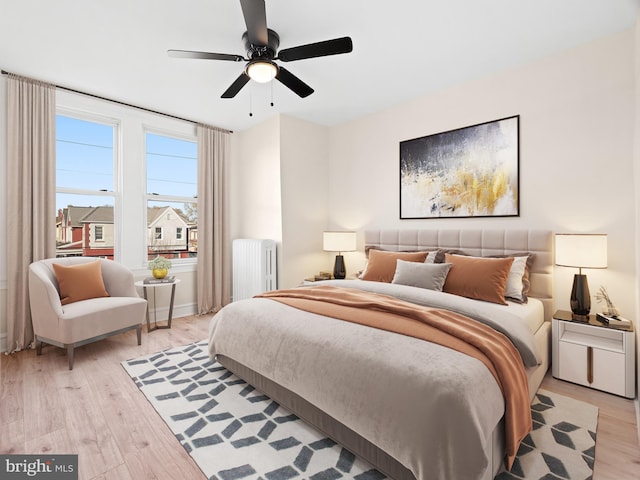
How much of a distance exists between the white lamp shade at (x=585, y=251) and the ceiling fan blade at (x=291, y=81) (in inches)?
93.7

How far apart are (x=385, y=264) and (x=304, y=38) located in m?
2.18

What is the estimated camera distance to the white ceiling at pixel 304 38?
2188mm

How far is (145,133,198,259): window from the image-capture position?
420 centimetres

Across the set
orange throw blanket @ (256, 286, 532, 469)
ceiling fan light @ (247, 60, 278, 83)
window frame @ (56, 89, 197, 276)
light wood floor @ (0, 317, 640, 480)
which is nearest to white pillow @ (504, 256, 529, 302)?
light wood floor @ (0, 317, 640, 480)

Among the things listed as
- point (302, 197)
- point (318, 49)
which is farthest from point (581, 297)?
point (302, 197)

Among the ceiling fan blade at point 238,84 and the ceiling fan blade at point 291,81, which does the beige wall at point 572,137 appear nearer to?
the ceiling fan blade at point 291,81

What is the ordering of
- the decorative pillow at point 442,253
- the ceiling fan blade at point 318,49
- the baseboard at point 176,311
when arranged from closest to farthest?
the ceiling fan blade at point 318,49 < the decorative pillow at point 442,253 < the baseboard at point 176,311

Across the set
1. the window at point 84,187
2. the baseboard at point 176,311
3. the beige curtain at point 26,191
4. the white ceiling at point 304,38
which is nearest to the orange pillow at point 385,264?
the white ceiling at point 304,38

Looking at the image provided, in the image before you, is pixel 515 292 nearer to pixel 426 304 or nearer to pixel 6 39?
pixel 426 304

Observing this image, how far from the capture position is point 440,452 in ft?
4.05

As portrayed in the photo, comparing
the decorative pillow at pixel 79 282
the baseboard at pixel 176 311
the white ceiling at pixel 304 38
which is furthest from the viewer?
the baseboard at pixel 176 311

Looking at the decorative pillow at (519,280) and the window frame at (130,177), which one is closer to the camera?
the decorative pillow at (519,280)

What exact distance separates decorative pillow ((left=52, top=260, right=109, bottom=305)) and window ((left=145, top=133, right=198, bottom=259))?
933 mm

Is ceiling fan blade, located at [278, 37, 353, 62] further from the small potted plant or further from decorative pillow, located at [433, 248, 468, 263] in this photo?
the small potted plant
